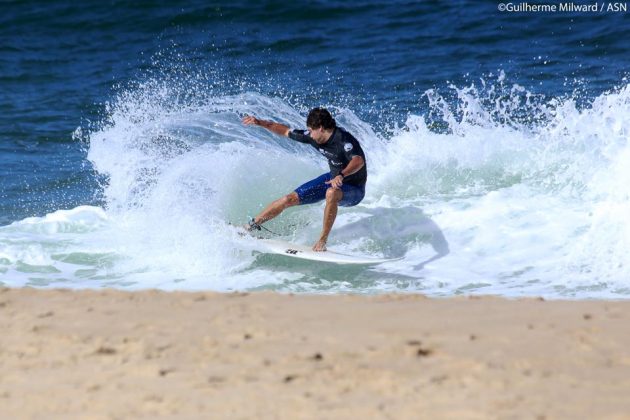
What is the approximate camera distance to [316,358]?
15.2 ft

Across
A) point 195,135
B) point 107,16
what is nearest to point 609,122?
point 195,135

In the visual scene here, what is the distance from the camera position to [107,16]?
70.8 feet

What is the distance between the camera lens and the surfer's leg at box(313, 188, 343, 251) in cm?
860

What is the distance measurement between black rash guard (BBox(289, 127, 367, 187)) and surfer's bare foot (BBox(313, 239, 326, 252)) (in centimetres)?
62

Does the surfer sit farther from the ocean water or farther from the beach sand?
the beach sand

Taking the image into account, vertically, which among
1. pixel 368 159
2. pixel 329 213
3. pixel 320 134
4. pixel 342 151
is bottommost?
pixel 329 213

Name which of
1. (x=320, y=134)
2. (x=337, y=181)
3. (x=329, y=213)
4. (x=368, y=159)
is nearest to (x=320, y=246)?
(x=329, y=213)

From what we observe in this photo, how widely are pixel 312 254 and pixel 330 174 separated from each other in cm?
95

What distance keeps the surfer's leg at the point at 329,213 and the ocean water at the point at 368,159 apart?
276mm

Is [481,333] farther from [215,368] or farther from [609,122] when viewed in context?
[609,122]

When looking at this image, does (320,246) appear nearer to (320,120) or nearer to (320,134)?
(320,134)

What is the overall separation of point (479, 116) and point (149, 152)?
4.16 metres

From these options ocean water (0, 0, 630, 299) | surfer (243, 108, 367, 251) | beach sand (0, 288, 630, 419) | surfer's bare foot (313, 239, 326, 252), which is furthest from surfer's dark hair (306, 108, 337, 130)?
beach sand (0, 288, 630, 419)

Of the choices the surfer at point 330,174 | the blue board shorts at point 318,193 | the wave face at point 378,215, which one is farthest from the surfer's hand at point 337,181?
the wave face at point 378,215
